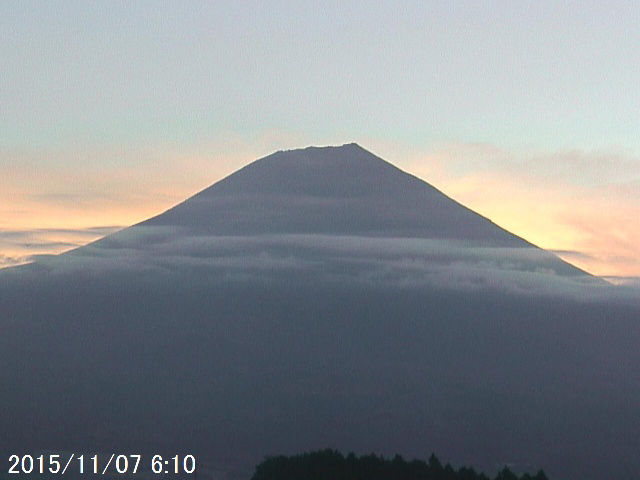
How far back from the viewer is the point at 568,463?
645ft

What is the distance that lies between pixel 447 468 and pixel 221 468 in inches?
5200

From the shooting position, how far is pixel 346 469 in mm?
61938

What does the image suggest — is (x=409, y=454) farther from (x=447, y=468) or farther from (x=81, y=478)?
(x=447, y=468)

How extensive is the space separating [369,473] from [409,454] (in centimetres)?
13855

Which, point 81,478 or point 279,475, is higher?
point 279,475

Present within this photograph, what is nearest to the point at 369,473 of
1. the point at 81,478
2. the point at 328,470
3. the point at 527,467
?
the point at 328,470

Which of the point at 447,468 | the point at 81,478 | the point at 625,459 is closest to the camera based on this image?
the point at 447,468

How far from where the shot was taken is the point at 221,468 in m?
189

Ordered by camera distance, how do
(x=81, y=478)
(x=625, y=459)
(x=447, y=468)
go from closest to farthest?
(x=447, y=468) → (x=81, y=478) → (x=625, y=459)

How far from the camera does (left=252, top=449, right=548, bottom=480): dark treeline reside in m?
61.1

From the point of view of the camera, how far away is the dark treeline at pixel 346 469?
61.1 meters

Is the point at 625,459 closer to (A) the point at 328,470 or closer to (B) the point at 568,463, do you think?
(B) the point at 568,463

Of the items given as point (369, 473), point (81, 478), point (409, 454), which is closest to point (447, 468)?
point (369, 473)

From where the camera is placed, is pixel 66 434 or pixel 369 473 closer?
pixel 369 473
